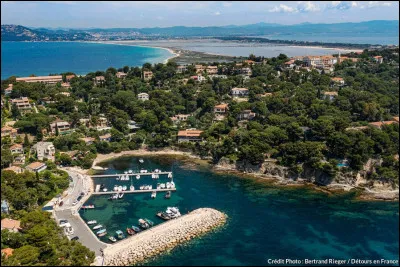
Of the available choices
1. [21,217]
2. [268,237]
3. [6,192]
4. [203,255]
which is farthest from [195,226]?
[6,192]

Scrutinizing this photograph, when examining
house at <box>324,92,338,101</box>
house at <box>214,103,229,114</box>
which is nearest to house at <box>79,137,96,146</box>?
house at <box>214,103,229,114</box>

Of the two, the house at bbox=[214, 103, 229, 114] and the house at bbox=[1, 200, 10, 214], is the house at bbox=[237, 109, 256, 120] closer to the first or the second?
the house at bbox=[214, 103, 229, 114]

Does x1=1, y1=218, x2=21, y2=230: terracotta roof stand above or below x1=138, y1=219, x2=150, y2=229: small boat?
above

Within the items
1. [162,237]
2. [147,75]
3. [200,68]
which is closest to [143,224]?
[162,237]

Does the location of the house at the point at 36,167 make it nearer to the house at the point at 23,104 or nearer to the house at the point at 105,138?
the house at the point at 105,138

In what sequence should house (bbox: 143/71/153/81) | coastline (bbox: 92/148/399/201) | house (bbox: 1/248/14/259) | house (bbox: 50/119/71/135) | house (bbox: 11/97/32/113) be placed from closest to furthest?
house (bbox: 1/248/14/259), coastline (bbox: 92/148/399/201), house (bbox: 50/119/71/135), house (bbox: 11/97/32/113), house (bbox: 143/71/153/81)

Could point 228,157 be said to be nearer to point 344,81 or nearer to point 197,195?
point 197,195

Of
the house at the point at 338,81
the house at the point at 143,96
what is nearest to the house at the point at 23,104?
the house at the point at 143,96
